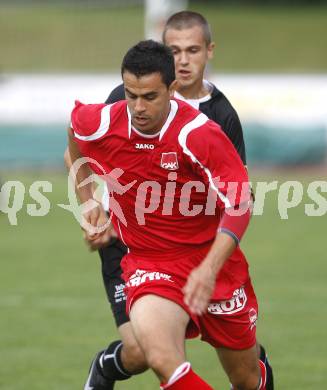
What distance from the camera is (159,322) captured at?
5363mm

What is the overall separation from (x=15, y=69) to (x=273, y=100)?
12084 millimetres

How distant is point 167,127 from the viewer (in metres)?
5.68

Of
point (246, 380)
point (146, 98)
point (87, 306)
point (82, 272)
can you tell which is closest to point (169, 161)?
point (146, 98)

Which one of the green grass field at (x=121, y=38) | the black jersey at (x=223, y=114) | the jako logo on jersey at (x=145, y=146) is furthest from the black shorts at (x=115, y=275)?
the green grass field at (x=121, y=38)

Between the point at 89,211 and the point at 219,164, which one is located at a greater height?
the point at 219,164

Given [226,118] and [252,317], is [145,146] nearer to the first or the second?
[226,118]

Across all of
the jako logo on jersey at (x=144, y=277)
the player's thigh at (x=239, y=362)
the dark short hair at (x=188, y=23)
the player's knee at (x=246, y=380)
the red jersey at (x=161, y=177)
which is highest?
the dark short hair at (x=188, y=23)

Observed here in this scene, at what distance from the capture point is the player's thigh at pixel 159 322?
527 centimetres

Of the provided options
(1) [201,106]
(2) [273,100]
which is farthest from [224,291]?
(2) [273,100]

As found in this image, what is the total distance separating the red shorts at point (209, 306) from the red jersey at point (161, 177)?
81 mm

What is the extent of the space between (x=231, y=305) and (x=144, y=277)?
534mm

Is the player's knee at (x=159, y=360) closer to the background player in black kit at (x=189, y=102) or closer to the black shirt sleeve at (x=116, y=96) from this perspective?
the background player in black kit at (x=189, y=102)

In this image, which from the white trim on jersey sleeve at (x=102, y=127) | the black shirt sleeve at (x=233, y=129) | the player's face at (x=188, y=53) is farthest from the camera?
the player's face at (x=188, y=53)

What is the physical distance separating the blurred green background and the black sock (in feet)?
2.24
